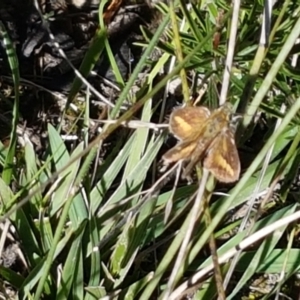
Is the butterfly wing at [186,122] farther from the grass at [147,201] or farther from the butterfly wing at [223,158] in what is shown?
the grass at [147,201]

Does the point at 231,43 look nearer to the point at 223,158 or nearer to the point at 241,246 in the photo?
the point at 223,158

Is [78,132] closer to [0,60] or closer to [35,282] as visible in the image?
[0,60]

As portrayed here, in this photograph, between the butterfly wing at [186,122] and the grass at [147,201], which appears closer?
the butterfly wing at [186,122]

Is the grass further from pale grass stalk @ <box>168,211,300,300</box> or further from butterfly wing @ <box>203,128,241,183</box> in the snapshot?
butterfly wing @ <box>203,128,241,183</box>

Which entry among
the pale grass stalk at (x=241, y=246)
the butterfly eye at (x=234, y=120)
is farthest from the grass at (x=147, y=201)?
the butterfly eye at (x=234, y=120)

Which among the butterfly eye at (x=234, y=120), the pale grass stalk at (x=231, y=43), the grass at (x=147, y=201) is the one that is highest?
→ the pale grass stalk at (x=231, y=43)

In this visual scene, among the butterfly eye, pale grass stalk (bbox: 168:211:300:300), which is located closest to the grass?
pale grass stalk (bbox: 168:211:300:300)

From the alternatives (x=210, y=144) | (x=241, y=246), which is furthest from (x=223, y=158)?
(x=241, y=246)

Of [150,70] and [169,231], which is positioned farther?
[150,70]

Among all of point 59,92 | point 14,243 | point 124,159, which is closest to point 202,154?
point 124,159
